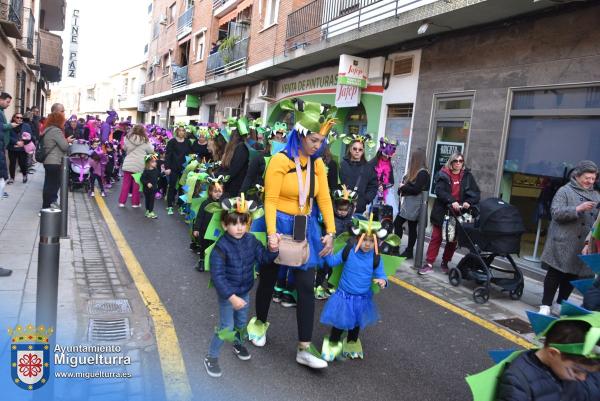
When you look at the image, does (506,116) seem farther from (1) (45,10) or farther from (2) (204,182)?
(1) (45,10)

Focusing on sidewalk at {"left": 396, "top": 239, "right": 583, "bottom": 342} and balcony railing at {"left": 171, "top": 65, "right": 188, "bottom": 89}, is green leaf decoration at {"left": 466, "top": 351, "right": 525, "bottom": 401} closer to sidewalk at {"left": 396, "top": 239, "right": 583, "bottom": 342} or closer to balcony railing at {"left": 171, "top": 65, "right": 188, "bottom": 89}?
sidewalk at {"left": 396, "top": 239, "right": 583, "bottom": 342}

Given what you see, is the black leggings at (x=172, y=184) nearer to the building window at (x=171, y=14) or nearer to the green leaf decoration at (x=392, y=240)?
the green leaf decoration at (x=392, y=240)

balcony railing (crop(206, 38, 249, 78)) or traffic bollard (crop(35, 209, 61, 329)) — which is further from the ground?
balcony railing (crop(206, 38, 249, 78))

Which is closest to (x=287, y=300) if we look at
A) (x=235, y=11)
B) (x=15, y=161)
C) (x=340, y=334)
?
(x=340, y=334)

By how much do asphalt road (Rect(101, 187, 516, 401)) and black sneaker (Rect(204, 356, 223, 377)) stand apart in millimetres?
46

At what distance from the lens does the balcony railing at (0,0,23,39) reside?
42.5ft

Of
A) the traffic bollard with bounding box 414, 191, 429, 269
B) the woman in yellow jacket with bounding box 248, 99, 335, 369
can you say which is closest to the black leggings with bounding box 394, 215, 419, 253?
the traffic bollard with bounding box 414, 191, 429, 269

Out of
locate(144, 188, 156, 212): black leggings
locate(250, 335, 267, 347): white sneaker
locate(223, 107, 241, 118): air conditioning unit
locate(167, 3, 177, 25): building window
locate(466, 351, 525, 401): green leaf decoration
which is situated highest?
locate(167, 3, 177, 25): building window

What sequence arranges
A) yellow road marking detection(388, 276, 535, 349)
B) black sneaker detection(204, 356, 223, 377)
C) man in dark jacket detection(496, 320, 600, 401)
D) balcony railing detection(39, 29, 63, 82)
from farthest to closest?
balcony railing detection(39, 29, 63, 82), yellow road marking detection(388, 276, 535, 349), black sneaker detection(204, 356, 223, 377), man in dark jacket detection(496, 320, 600, 401)

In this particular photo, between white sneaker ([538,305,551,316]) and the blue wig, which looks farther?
white sneaker ([538,305,551,316])

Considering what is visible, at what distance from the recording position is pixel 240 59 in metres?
20.3

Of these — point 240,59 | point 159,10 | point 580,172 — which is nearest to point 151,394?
point 580,172

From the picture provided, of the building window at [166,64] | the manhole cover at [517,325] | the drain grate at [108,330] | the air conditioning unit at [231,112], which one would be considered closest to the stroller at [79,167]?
the drain grate at [108,330]

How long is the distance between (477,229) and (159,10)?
3949 centimetres
